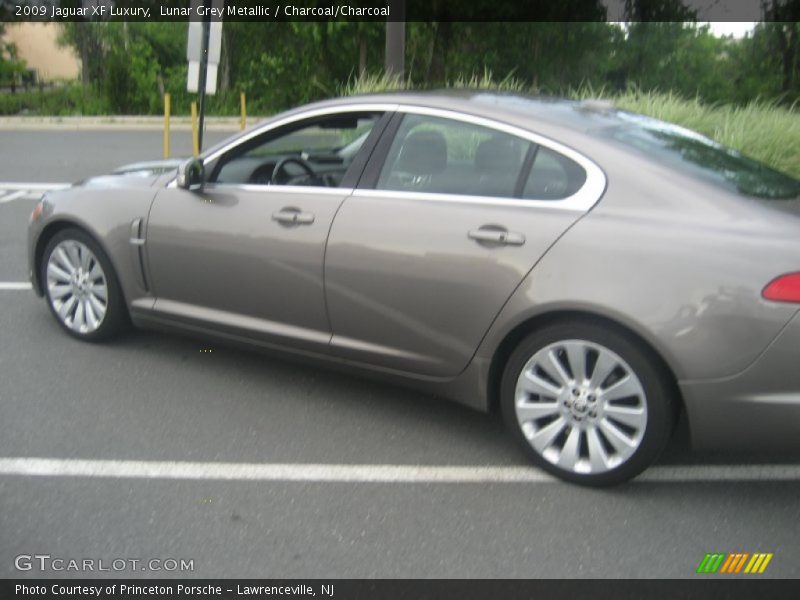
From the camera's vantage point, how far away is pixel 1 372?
4.90m

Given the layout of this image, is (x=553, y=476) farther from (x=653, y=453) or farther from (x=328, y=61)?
(x=328, y=61)

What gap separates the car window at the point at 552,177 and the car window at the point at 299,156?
963 millimetres

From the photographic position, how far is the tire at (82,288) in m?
5.09

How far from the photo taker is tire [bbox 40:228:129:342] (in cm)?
509

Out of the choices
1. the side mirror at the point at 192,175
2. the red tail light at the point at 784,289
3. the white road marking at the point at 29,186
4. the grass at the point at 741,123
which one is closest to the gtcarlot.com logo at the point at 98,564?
the side mirror at the point at 192,175

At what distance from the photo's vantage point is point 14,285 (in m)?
6.73

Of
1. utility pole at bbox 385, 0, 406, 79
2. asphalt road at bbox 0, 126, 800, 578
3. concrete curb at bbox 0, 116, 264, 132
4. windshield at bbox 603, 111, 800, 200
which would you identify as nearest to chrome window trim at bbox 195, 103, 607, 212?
windshield at bbox 603, 111, 800, 200

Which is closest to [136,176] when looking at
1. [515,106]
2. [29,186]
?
[515,106]

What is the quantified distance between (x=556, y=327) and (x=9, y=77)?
37.4m

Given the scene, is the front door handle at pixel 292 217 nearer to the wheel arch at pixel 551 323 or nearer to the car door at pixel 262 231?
the car door at pixel 262 231

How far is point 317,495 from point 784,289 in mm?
1950

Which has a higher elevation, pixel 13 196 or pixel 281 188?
pixel 281 188

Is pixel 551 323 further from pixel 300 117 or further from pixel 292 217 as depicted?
pixel 300 117

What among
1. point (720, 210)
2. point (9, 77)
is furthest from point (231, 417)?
point (9, 77)
